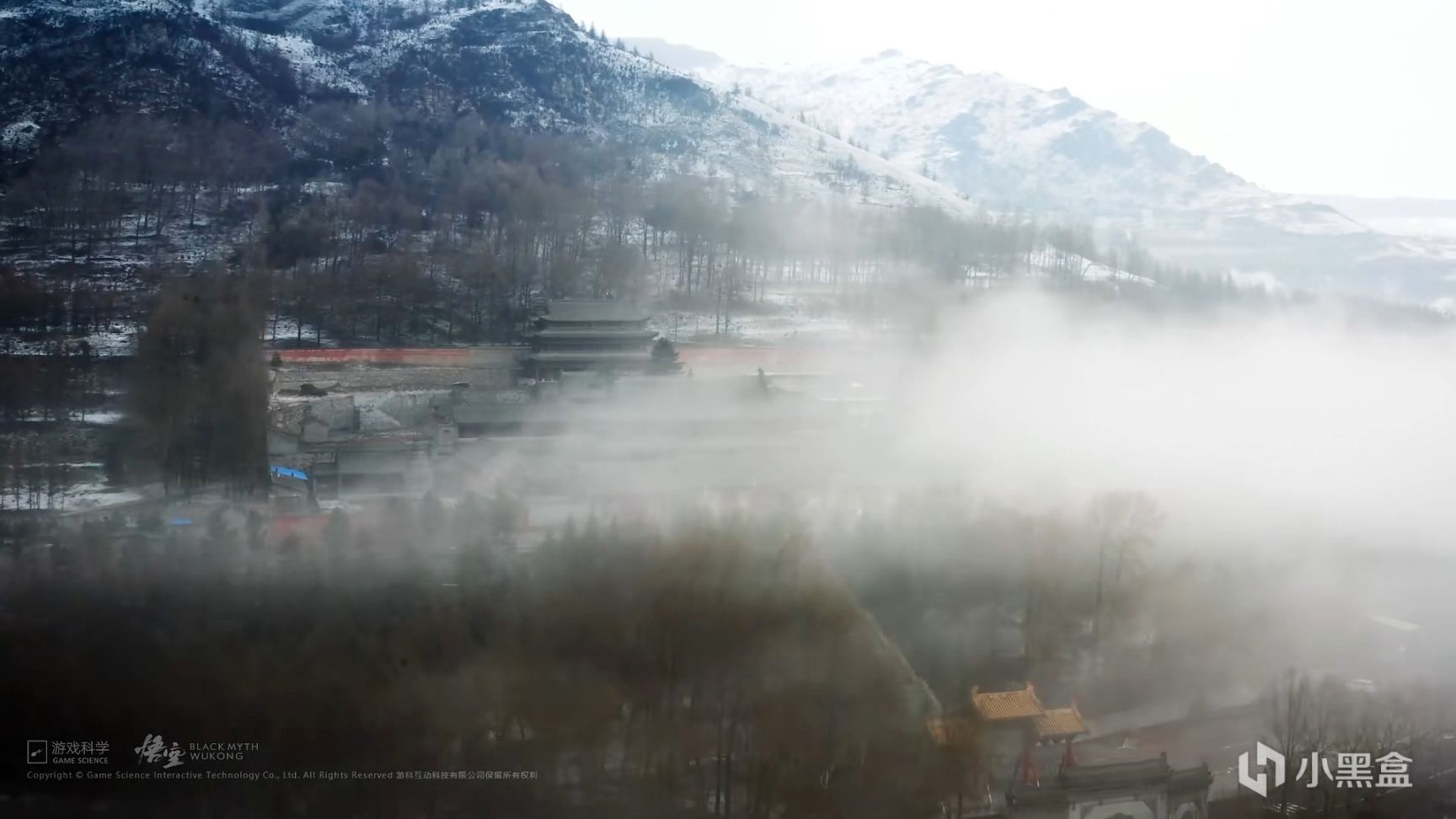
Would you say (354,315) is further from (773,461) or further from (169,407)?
(773,461)

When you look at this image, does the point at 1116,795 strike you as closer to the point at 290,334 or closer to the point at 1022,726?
the point at 1022,726

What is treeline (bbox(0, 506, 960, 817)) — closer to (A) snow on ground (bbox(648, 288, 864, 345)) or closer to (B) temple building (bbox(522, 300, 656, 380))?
(B) temple building (bbox(522, 300, 656, 380))

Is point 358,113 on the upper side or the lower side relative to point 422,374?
upper

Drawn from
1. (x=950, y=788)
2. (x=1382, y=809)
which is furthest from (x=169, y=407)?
(x=1382, y=809)

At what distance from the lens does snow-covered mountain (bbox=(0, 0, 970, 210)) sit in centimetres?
1759

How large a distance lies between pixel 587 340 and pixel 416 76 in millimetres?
13726

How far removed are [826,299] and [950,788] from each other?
10.3 metres

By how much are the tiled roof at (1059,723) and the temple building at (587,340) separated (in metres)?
6.42

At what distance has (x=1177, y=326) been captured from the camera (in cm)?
1435

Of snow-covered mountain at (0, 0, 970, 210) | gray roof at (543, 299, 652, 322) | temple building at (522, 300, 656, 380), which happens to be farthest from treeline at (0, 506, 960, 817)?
snow-covered mountain at (0, 0, 970, 210)

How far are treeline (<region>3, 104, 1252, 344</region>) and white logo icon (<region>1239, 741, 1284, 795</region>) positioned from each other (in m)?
8.49

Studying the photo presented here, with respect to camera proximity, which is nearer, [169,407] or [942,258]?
[169,407]

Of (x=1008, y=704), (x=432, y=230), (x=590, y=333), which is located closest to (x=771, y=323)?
(x=590, y=333)

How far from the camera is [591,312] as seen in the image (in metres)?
12.0
